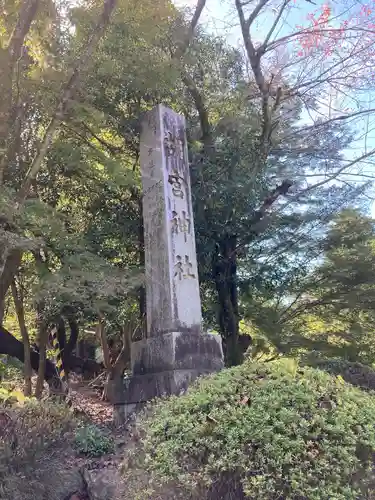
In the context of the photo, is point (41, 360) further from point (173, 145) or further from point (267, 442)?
point (267, 442)

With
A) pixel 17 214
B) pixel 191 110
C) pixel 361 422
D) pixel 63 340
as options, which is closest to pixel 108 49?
pixel 191 110

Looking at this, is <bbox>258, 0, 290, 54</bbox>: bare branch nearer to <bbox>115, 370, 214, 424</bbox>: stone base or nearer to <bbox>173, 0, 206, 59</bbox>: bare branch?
<bbox>173, 0, 206, 59</bbox>: bare branch

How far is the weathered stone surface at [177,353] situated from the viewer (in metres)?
4.81

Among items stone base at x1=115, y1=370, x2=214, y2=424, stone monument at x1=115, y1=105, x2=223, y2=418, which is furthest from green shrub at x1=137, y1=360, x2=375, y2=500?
stone monument at x1=115, y1=105, x2=223, y2=418

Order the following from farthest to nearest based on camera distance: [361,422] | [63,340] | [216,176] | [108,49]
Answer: [63,340] < [216,176] < [108,49] < [361,422]

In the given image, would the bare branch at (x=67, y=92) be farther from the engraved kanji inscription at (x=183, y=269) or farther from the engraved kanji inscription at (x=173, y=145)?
the engraved kanji inscription at (x=183, y=269)

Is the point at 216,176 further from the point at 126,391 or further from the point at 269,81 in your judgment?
the point at 126,391

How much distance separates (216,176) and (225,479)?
5.46 meters

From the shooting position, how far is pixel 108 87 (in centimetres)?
666

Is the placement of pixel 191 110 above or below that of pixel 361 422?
above

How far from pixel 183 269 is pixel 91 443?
218cm

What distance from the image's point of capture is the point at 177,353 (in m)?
4.81

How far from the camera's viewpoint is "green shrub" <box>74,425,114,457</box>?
375 centimetres

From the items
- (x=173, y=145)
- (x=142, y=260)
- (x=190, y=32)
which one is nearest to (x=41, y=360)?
(x=142, y=260)
